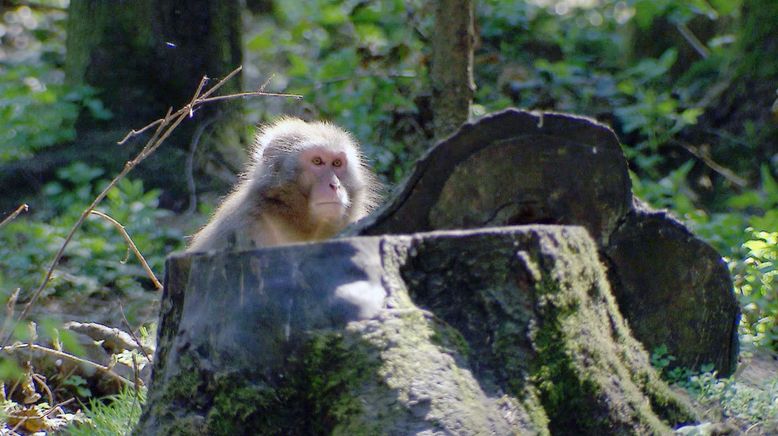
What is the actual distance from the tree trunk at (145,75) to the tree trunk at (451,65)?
209cm

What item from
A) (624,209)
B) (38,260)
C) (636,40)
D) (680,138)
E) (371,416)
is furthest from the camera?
(636,40)

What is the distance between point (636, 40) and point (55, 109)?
238 inches

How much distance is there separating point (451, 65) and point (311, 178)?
78.5 inches

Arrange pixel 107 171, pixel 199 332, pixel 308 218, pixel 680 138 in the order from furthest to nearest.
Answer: pixel 680 138
pixel 107 171
pixel 308 218
pixel 199 332

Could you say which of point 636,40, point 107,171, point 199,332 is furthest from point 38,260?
point 636,40

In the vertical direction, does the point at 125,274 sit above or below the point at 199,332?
above

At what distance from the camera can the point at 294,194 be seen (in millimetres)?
4738

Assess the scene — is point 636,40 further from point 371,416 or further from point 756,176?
point 371,416

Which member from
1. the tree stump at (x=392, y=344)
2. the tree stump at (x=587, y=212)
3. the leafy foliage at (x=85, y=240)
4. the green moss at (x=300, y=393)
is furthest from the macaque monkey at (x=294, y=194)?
the leafy foliage at (x=85, y=240)

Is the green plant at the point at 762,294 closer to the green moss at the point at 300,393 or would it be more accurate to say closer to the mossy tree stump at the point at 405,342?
the mossy tree stump at the point at 405,342

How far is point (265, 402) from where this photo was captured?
2.73 meters

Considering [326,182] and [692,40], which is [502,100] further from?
[326,182]

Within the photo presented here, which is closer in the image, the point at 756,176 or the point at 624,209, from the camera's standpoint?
the point at 624,209

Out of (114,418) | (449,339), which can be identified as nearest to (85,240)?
(114,418)
